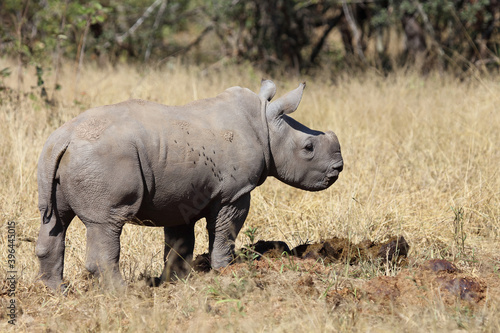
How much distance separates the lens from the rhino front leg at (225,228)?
14.8ft

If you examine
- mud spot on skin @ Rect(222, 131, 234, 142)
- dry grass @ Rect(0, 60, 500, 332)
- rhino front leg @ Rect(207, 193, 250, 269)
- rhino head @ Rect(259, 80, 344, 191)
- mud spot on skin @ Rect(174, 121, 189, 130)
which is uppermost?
mud spot on skin @ Rect(174, 121, 189, 130)

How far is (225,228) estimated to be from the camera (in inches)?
179

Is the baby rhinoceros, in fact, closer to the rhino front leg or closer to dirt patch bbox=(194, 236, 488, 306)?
the rhino front leg

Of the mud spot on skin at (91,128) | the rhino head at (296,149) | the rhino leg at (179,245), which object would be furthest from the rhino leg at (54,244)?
the rhino head at (296,149)

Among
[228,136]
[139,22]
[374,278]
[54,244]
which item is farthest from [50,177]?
[139,22]

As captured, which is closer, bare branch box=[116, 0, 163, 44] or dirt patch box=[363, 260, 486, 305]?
dirt patch box=[363, 260, 486, 305]

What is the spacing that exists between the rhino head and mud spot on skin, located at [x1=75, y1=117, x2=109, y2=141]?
1.28 metres

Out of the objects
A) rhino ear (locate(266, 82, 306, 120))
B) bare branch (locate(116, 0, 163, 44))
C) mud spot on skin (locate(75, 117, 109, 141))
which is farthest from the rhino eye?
bare branch (locate(116, 0, 163, 44))

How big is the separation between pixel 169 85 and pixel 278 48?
174 inches

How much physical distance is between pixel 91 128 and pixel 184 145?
0.60 meters

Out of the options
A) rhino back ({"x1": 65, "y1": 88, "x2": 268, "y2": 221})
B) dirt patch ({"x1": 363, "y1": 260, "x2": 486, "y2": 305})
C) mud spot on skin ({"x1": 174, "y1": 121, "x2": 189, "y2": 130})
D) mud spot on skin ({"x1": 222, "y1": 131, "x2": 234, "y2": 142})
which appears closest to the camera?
rhino back ({"x1": 65, "y1": 88, "x2": 268, "y2": 221})

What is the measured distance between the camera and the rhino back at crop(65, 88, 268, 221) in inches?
156

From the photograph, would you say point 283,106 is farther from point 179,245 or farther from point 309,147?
point 179,245

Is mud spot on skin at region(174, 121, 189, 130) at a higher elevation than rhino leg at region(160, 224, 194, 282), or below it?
higher
